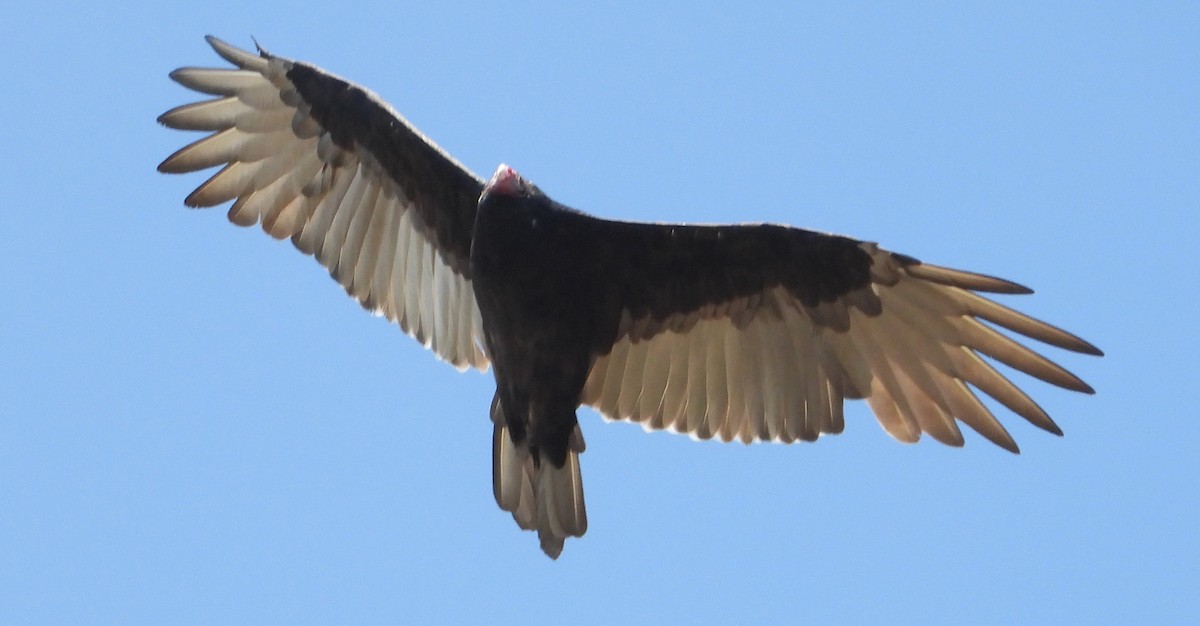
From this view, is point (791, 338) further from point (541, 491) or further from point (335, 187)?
point (335, 187)

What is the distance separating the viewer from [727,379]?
21.4ft

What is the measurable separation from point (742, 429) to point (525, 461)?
3.12ft

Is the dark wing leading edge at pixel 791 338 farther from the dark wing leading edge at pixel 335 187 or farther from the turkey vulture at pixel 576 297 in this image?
the dark wing leading edge at pixel 335 187

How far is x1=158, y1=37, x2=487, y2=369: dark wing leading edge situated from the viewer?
6781mm

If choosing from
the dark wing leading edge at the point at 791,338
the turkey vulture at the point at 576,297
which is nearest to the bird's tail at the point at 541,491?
the turkey vulture at the point at 576,297

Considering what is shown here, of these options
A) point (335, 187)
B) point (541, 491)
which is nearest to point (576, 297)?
point (541, 491)

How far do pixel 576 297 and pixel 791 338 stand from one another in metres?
0.96

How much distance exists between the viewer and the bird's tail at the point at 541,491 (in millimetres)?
6238

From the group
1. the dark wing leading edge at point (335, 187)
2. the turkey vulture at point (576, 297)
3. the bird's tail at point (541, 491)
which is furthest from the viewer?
the dark wing leading edge at point (335, 187)

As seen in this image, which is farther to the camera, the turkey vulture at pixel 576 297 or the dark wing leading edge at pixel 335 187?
the dark wing leading edge at pixel 335 187

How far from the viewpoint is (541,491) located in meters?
6.27

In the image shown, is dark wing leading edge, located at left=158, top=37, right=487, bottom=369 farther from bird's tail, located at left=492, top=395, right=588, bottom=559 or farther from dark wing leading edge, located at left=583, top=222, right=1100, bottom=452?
dark wing leading edge, located at left=583, top=222, right=1100, bottom=452

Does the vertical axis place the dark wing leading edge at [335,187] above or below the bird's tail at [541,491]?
above

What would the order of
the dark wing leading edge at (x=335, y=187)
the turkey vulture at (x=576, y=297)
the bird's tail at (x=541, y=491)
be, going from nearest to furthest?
the turkey vulture at (x=576, y=297)
the bird's tail at (x=541, y=491)
the dark wing leading edge at (x=335, y=187)
